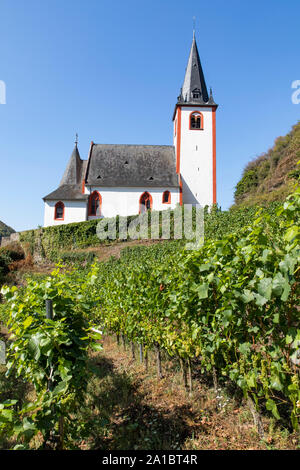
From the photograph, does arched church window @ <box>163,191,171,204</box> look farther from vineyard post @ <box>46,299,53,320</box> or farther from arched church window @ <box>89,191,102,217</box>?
vineyard post @ <box>46,299,53,320</box>

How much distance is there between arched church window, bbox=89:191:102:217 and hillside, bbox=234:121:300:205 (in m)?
12.3

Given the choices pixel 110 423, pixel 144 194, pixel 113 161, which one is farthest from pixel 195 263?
pixel 113 161

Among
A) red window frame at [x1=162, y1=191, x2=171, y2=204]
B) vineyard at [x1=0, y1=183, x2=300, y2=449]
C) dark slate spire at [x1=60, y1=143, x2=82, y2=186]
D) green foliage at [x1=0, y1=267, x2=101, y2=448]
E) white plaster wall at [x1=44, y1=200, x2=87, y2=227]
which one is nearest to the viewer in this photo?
vineyard at [x1=0, y1=183, x2=300, y2=449]

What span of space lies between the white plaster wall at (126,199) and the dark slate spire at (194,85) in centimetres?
907

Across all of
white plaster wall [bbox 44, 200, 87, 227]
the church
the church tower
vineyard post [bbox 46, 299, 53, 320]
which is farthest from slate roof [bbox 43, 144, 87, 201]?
vineyard post [bbox 46, 299, 53, 320]

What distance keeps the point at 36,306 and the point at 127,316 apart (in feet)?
9.58

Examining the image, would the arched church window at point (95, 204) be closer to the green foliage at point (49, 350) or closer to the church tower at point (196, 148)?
Result: the church tower at point (196, 148)

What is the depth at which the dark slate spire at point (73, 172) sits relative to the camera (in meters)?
26.8

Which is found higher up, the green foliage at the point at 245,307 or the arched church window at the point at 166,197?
the arched church window at the point at 166,197

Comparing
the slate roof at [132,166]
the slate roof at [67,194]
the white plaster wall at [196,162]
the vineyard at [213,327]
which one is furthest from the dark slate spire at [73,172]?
the vineyard at [213,327]

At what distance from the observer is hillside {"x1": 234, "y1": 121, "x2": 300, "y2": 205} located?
20.4 meters

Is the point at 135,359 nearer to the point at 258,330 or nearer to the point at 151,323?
the point at 151,323

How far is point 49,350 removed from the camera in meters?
2.08

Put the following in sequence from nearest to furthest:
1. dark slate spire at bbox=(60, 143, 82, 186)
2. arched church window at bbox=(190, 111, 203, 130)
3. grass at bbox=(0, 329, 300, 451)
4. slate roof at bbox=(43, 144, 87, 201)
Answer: grass at bbox=(0, 329, 300, 451) → slate roof at bbox=(43, 144, 87, 201) → arched church window at bbox=(190, 111, 203, 130) → dark slate spire at bbox=(60, 143, 82, 186)
